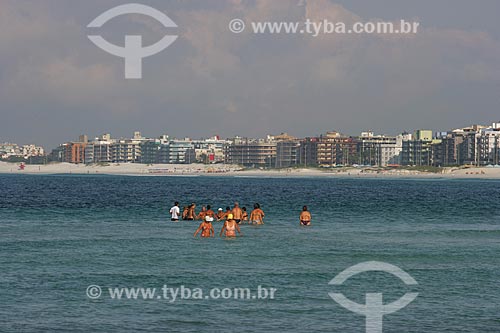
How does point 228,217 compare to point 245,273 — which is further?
point 228,217

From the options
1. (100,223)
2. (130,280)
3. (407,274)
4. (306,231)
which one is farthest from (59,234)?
(407,274)

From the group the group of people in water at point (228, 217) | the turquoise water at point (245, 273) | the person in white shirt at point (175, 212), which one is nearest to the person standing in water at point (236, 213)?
the group of people in water at point (228, 217)

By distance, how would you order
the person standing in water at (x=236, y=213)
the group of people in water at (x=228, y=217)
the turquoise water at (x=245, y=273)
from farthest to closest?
1. the person standing in water at (x=236, y=213)
2. the group of people in water at (x=228, y=217)
3. the turquoise water at (x=245, y=273)

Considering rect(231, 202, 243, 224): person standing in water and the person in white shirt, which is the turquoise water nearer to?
the person in white shirt

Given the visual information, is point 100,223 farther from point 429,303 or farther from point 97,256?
point 429,303

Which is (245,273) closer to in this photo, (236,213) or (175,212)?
(236,213)

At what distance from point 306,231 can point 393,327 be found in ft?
87.6

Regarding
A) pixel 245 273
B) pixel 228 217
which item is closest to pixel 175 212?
pixel 228 217

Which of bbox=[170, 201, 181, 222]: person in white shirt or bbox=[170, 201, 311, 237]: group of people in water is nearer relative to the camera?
bbox=[170, 201, 311, 237]: group of people in water

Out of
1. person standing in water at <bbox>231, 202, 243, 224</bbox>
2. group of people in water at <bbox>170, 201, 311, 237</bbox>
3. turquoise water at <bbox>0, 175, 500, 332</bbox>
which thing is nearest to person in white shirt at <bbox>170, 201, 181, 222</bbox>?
group of people in water at <bbox>170, 201, 311, 237</bbox>

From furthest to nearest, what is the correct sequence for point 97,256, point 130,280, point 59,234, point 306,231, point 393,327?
1. point 306,231
2. point 59,234
3. point 97,256
4. point 130,280
5. point 393,327

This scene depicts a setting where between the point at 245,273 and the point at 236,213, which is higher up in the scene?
the point at 236,213

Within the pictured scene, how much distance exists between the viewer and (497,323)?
23062mm

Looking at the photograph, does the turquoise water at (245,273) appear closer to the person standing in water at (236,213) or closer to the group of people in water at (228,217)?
the group of people in water at (228,217)
